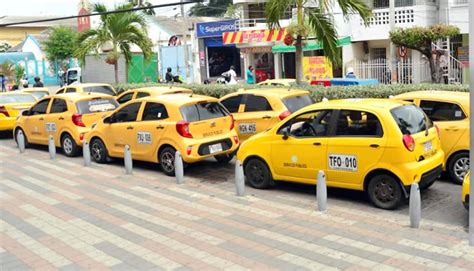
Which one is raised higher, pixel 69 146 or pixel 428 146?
pixel 428 146

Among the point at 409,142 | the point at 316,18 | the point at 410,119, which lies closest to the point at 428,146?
the point at 410,119

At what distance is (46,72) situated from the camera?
50438mm

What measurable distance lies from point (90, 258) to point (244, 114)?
6.30m

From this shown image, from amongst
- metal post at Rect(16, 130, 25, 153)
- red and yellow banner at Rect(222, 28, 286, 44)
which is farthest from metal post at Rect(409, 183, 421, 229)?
red and yellow banner at Rect(222, 28, 286, 44)

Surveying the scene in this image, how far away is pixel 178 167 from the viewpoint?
33.4ft

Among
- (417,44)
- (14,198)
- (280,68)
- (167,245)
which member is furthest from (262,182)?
(280,68)

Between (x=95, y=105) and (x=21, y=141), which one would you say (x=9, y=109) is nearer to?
(x=21, y=141)

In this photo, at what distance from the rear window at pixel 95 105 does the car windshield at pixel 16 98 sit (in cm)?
465

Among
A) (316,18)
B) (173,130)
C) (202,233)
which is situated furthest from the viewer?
(316,18)

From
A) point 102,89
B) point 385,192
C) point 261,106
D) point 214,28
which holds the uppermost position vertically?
point 214,28

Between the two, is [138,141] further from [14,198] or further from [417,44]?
[417,44]

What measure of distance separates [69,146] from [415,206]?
915cm

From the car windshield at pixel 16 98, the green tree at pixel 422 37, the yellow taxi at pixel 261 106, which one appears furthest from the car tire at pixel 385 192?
the car windshield at pixel 16 98

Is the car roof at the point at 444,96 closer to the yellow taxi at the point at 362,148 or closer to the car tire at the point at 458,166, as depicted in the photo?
the car tire at the point at 458,166
